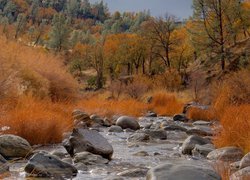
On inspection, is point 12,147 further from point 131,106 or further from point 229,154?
point 131,106

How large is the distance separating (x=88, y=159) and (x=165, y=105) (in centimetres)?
1898

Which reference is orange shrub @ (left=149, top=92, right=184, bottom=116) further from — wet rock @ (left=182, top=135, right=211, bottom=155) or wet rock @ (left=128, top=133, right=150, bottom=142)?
wet rock @ (left=182, top=135, right=211, bottom=155)

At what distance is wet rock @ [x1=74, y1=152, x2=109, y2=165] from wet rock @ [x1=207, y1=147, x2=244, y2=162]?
225cm

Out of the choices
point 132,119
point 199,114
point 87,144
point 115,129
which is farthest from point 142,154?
point 199,114

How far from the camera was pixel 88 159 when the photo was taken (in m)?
8.59

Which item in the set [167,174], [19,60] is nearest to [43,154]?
[167,174]

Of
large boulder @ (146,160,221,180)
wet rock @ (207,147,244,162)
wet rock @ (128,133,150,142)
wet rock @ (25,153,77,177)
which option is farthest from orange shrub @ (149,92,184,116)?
large boulder @ (146,160,221,180)

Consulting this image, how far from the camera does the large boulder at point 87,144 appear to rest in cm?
921

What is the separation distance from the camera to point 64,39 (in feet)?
313

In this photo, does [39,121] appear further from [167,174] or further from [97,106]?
[97,106]

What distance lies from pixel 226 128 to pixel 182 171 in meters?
4.91

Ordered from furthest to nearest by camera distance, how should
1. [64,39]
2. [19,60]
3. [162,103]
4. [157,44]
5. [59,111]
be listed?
[64,39] < [157,44] < [162,103] < [19,60] < [59,111]

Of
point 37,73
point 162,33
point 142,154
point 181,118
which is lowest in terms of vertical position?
point 181,118

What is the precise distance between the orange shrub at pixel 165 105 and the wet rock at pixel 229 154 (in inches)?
625
